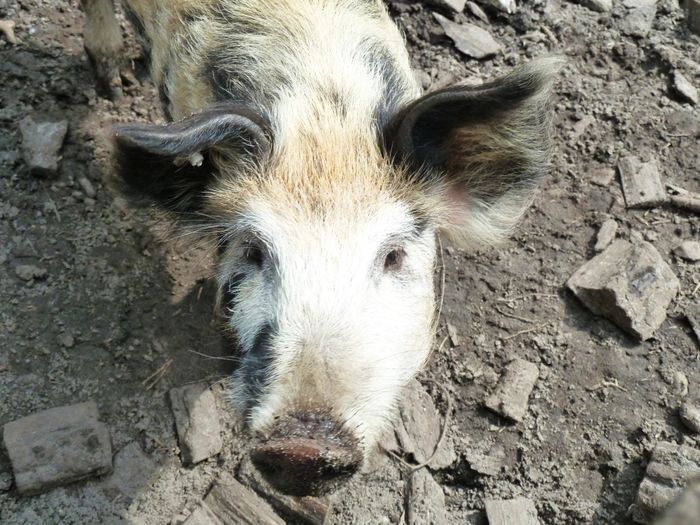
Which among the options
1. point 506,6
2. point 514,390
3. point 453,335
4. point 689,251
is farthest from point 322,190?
point 506,6

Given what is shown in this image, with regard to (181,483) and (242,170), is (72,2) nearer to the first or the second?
(242,170)

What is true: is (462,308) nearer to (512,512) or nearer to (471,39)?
(512,512)

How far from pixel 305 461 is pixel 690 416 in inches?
83.3

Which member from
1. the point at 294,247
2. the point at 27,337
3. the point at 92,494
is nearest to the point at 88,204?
the point at 27,337

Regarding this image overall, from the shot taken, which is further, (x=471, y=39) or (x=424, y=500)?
(x=471, y=39)

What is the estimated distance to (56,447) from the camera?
10.4 ft

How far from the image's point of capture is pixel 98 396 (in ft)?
11.4

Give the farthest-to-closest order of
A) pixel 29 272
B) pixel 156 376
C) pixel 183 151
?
1. pixel 29 272
2. pixel 156 376
3. pixel 183 151

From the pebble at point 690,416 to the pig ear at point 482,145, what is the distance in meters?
1.24

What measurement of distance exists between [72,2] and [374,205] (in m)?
3.60

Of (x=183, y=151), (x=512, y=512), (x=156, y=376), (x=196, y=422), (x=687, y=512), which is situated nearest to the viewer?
(x=687, y=512)

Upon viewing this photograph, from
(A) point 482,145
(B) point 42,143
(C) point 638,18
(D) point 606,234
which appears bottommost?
(B) point 42,143

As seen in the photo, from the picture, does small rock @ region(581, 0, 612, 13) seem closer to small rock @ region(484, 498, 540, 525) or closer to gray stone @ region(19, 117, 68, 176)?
small rock @ region(484, 498, 540, 525)

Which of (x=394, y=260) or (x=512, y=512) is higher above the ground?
(x=394, y=260)
